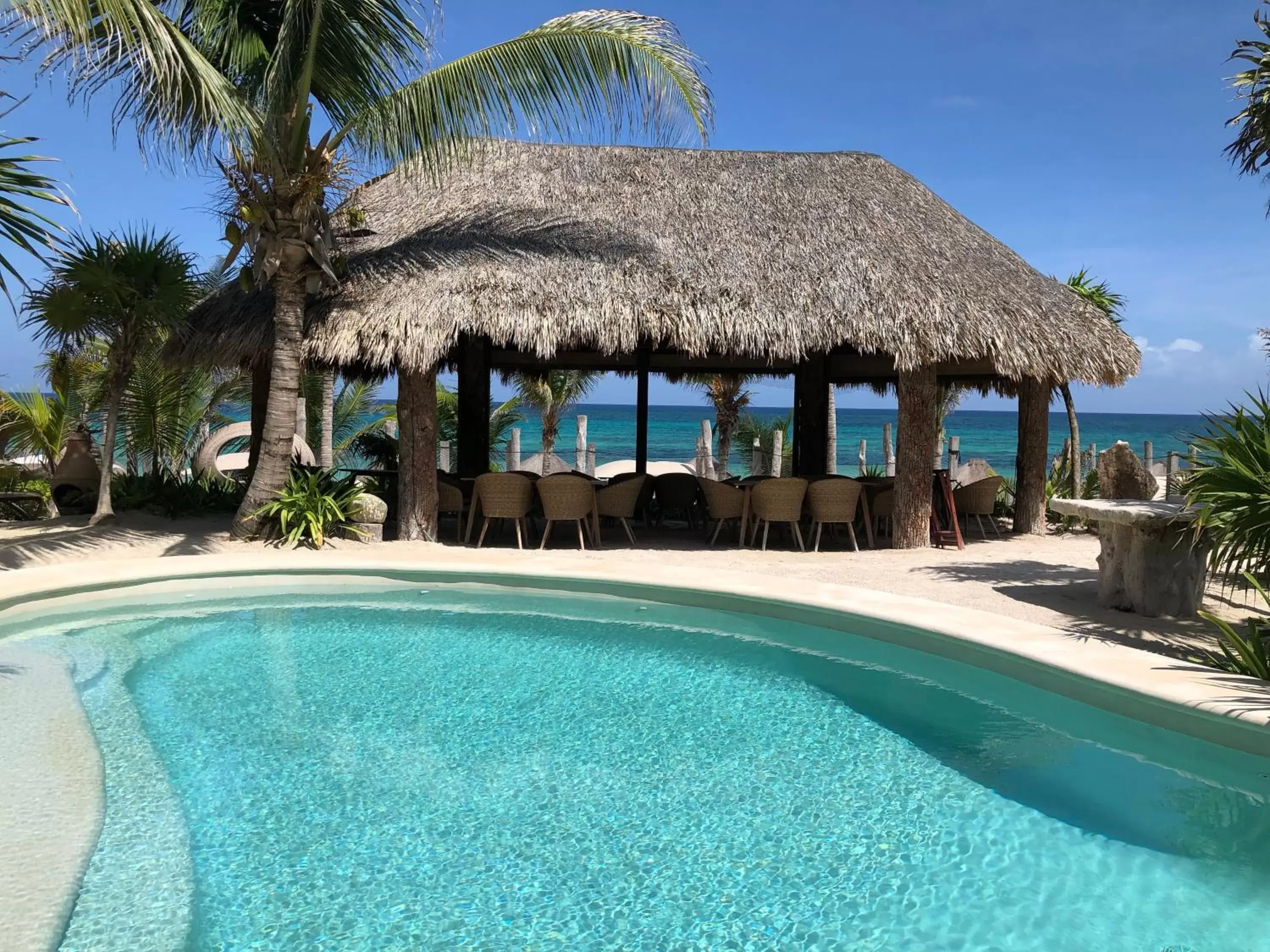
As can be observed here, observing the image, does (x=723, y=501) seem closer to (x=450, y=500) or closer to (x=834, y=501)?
(x=834, y=501)

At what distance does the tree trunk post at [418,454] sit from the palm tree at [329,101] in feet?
3.41

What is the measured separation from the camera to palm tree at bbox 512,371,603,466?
1844 centimetres

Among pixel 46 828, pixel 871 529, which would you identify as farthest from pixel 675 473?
pixel 46 828

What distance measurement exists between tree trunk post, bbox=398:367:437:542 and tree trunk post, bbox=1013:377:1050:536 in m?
6.59

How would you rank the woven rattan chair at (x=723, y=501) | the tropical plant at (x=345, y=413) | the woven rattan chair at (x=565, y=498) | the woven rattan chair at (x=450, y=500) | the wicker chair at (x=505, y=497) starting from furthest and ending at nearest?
the tropical plant at (x=345, y=413) < the woven rattan chair at (x=450, y=500) < the woven rattan chair at (x=723, y=501) < the wicker chair at (x=505, y=497) < the woven rattan chair at (x=565, y=498)

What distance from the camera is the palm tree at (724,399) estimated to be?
17172 mm

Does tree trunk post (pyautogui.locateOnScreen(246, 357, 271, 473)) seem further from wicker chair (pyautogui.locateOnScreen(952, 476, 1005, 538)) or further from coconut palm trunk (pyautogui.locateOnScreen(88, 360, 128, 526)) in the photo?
wicker chair (pyautogui.locateOnScreen(952, 476, 1005, 538))

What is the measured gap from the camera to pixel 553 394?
1958 centimetres

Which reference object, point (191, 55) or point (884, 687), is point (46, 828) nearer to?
point (884, 687)

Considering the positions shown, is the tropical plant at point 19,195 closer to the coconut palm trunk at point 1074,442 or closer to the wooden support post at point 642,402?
the wooden support post at point 642,402

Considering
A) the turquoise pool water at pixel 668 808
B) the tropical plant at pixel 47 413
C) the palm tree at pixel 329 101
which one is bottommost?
the turquoise pool water at pixel 668 808

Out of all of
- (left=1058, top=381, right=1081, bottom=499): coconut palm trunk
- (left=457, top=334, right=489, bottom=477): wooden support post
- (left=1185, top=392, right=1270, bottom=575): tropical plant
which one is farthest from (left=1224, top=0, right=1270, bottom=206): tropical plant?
(left=457, top=334, right=489, bottom=477): wooden support post

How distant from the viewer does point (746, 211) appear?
9.98 m

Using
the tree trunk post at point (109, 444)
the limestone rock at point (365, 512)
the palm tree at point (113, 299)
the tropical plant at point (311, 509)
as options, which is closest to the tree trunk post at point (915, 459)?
the limestone rock at point (365, 512)
